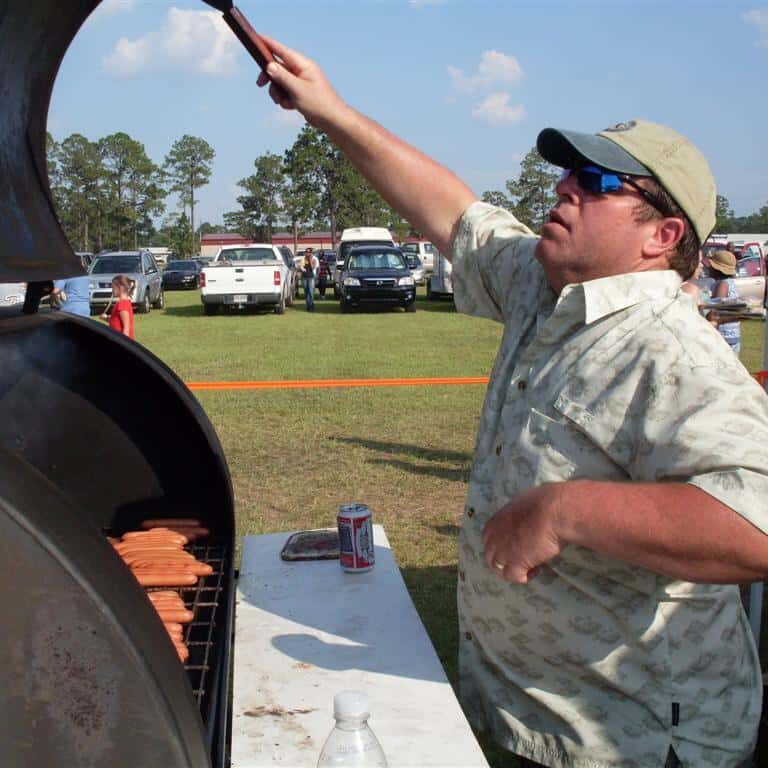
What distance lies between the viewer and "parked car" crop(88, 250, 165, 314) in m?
23.4

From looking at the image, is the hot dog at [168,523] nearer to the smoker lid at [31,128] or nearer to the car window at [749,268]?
the smoker lid at [31,128]

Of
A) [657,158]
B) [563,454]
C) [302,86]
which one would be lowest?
[563,454]

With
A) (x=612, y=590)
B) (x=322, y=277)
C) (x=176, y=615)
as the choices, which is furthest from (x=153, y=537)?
(x=322, y=277)

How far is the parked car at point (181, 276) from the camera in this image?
3878 cm

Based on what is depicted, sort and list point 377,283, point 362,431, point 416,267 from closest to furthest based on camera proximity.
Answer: point 362,431 < point 377,283 < point 416,267

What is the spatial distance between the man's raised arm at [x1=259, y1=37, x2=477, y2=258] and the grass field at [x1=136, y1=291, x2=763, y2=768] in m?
2.36

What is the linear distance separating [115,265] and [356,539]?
24082 mm

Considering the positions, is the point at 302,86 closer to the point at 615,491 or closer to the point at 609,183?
the point at 609,183

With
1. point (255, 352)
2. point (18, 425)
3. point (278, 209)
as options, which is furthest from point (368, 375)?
point (278, 209)

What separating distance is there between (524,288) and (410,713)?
1.04 metres

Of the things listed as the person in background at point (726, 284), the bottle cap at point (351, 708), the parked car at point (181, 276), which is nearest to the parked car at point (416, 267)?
the parked car at point (181, 276)

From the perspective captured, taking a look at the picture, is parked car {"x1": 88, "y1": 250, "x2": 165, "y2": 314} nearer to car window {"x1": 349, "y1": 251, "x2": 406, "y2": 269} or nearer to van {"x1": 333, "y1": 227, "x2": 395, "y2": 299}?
car window {"x1": 349, "y1": 251, "x2": 406, "y2": 269}

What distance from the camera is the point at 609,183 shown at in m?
1.92

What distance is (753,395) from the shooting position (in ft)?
5.67
